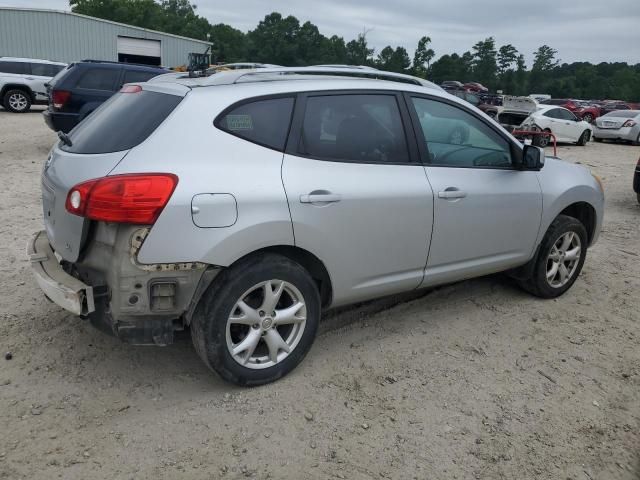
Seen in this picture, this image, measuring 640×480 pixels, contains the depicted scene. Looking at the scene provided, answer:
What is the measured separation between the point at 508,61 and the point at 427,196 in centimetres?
11292

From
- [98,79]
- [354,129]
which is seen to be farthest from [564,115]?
[354,129]

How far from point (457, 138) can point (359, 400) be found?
6.45 ft

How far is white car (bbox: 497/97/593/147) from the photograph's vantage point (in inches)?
752

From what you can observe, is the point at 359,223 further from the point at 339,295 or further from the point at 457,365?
the point at 457,365

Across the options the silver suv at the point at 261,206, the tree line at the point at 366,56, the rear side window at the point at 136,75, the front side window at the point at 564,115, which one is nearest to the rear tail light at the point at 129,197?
the silver suv at the point at 261,206

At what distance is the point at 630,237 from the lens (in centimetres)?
710

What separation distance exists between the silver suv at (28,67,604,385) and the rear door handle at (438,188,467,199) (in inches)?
0.6

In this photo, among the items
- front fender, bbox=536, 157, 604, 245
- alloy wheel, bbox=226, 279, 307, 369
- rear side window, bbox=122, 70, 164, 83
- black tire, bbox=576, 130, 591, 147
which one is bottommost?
alloy wheel, bbox=226, 279, 307, 369

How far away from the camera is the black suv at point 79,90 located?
413 inches

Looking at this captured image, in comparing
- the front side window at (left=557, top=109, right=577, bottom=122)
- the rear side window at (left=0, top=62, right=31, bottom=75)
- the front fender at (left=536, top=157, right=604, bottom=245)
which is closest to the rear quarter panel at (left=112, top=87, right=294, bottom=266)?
the front fender at (left=536, top=157, right=604, bottom=245)

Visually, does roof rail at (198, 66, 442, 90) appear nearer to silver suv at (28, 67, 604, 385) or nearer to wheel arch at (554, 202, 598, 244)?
silver suv at (28, 67, 604, 385)

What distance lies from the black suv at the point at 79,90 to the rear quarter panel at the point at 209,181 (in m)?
7.82

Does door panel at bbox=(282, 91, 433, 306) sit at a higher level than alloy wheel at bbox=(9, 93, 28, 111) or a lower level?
higher

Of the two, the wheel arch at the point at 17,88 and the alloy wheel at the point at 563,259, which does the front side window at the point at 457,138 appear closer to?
the alloy wheel at the point at 563,259
